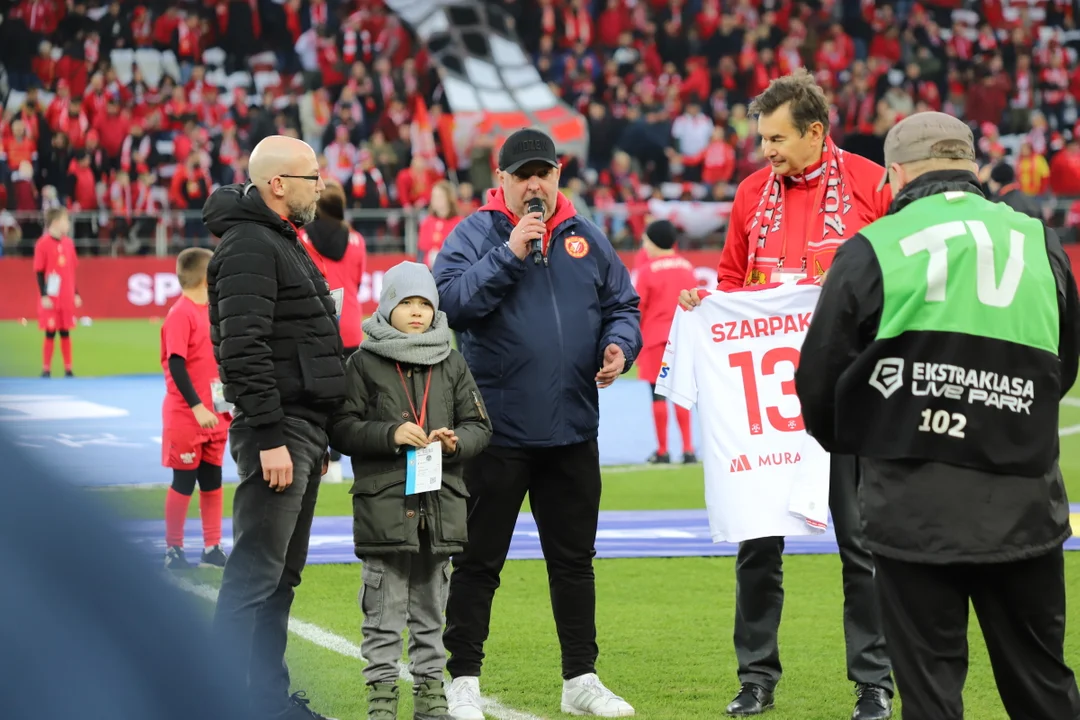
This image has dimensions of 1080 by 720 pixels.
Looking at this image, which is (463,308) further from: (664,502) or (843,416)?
(664,502)

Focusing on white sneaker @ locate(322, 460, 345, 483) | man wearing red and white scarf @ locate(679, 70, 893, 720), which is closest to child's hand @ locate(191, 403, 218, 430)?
man wearing red and white scarf @ locate(679, 70, 893, 720)

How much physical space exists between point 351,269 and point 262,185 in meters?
6.07

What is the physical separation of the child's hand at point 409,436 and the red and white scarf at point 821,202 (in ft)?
4.99

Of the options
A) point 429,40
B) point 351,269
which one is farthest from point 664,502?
point 429,40

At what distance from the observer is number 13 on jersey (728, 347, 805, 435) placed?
5.54 metres

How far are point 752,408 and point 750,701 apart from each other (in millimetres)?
1076

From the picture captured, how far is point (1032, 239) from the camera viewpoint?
355 centimetres

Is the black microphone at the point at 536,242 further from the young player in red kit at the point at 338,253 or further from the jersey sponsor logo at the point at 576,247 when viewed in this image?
the young player in red kit at the point at 338,253

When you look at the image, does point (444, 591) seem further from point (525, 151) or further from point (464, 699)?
point (525, 151)

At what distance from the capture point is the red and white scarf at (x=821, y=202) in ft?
17.6

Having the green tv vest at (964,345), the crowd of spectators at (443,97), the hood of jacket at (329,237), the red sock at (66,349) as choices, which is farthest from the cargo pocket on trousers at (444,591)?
the crowd of spectators at (443,97)

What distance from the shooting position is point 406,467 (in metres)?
4.98

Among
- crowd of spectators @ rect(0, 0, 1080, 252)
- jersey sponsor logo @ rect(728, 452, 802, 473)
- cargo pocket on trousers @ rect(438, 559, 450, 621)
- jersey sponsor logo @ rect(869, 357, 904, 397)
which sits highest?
crowd of spectators @ rect(0, 0, 1080, 252)

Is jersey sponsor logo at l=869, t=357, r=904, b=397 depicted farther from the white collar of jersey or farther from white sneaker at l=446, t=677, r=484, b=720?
white sneaker at l=446, t=677, r=484, b=720
